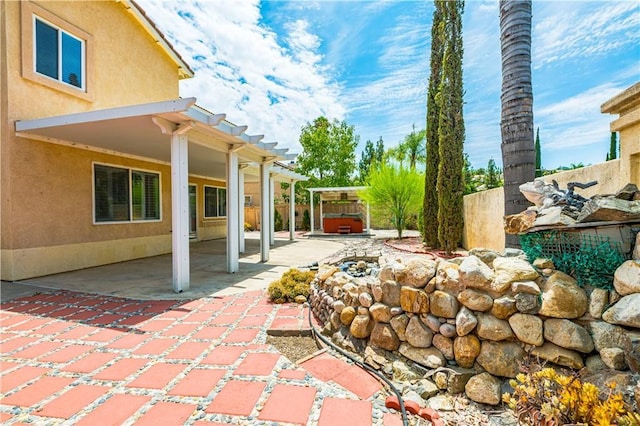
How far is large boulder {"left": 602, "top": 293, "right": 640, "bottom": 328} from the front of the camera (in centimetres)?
192

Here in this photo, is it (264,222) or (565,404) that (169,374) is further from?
(264,222)

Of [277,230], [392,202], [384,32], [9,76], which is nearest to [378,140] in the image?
[277,230]

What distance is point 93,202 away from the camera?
7508 millimetres

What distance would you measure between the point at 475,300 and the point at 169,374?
2.76 metres

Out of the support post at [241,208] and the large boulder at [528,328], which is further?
the support post at [241,208]

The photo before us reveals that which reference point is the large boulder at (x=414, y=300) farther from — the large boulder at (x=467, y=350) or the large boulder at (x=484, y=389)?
the large boulder at (x=484, y=389)

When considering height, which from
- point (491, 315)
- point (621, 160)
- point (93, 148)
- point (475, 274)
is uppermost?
point (93, 148)

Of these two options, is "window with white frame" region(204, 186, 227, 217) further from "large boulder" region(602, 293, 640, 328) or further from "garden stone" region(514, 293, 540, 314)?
"large boulder" region(602, 293, 640, 328)

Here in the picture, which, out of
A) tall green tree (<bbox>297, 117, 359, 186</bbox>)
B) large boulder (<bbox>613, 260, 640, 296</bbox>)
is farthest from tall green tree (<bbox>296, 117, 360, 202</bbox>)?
large boulder (<bbox>613, 260, 640, 296</bbox>)

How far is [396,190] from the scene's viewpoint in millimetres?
12672

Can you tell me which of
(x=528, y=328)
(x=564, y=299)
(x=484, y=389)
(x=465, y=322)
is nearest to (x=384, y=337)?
(x=465, y=322)

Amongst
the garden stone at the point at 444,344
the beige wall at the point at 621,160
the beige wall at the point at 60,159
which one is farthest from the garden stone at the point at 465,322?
the beige wall at the point at 60,159

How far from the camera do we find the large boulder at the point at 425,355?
8.60 ft

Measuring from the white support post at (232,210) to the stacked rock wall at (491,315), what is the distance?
4.12m
